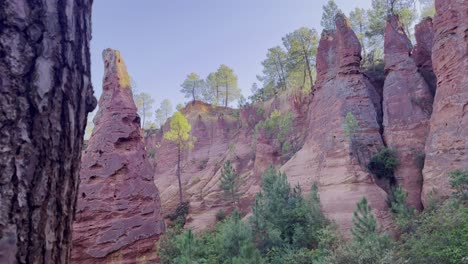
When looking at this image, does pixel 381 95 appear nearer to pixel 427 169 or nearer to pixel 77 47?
pixel 427 169

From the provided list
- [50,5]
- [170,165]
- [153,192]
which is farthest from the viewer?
[170,165]

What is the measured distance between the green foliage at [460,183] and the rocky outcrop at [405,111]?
11.8 ft

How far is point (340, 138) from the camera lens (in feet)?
75.0

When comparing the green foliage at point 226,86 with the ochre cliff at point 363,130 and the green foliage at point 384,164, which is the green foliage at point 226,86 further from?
the green foliage at point 384,164

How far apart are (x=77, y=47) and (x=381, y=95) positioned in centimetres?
2714

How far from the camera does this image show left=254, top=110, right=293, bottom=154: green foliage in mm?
30753

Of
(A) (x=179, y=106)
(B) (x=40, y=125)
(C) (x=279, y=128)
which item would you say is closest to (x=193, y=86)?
(A) (x=179, y=106)

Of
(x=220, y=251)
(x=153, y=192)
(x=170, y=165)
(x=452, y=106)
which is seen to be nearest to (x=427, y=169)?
(x=452, y=106)

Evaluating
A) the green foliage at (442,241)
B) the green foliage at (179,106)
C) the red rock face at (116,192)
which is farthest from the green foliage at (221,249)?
the green foliage at (179,106)

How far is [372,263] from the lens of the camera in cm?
1144

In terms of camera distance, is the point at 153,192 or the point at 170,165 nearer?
the point at 153,192

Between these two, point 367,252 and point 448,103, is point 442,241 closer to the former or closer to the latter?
point 367,252

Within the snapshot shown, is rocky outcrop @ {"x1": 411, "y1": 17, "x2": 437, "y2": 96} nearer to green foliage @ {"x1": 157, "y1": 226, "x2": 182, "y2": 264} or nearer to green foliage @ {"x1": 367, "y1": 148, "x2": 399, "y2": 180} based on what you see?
green foliage @ {"x1": 367, "y1": 148, "x2": 399, "y2": 180}

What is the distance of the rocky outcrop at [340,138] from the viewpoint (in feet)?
64.4
